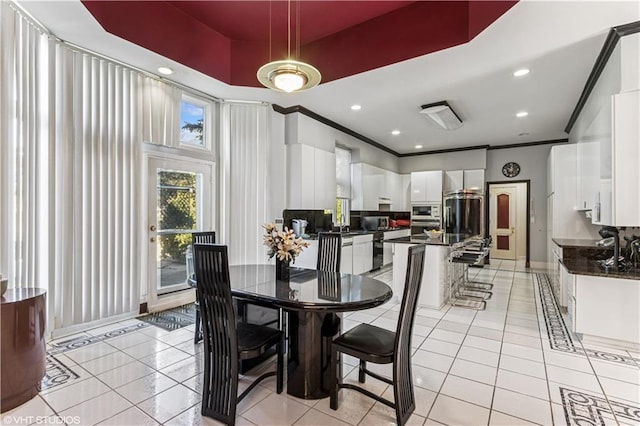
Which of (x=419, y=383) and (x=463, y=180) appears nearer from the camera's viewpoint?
(x=419, y=383)

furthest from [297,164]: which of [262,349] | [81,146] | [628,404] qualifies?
[628,404]

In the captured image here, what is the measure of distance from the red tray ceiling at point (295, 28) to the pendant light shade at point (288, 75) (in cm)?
117

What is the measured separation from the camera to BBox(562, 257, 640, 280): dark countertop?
9.47 feet

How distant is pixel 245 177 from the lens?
4.84 m

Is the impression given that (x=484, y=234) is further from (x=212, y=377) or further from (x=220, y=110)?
(x=212, y=377)

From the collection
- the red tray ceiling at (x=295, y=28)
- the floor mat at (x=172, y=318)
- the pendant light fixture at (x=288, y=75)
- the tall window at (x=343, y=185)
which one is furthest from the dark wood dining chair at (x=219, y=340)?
the tall window at (x=343, y=185)

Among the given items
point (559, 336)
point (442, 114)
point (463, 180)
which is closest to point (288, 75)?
point (442, 114)

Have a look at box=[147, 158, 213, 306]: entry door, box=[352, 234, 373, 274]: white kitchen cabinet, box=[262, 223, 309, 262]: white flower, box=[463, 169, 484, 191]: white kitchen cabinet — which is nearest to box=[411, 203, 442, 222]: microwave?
box=[463, 169, 484, 191]: white kitchen cabinet

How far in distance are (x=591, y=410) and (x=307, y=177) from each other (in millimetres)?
4145

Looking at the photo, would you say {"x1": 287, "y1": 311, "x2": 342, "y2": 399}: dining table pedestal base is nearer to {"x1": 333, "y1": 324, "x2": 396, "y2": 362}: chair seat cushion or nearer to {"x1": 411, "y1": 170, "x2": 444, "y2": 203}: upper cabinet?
{"x1": 333, "y1": 324, "x2": 396, "y2": 362}: chair seat cushion

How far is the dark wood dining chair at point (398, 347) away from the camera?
186 cm

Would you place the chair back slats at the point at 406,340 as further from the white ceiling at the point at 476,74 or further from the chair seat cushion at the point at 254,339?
the white ceiling at the point at 476,74

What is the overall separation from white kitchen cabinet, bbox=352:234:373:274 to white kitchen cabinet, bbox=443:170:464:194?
3.20 meters

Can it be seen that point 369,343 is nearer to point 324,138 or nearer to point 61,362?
point 61,362
